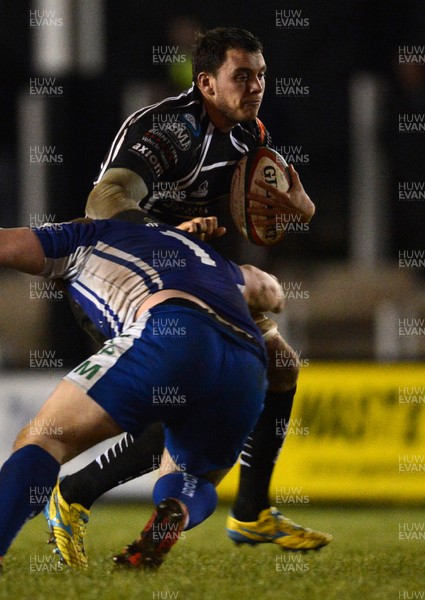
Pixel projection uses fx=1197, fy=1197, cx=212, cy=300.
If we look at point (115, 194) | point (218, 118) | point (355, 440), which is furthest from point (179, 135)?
point (355, 440)

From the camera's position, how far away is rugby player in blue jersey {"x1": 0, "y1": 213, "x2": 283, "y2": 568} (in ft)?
12.6

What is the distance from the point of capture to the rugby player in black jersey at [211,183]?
529cm

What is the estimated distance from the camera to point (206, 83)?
5.89 m

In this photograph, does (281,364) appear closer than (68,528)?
No

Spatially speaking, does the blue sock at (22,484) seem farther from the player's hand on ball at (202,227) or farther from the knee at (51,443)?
the player's hand on ball at (202,227)

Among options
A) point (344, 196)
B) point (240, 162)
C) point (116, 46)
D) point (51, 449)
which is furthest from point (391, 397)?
point (51, 449)

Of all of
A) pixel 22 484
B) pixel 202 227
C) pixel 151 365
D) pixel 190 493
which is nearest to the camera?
pixel 22 484

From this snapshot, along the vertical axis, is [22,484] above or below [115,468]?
above

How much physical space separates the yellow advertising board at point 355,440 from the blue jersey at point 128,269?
4.04 m

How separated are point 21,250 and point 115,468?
5.06 feet

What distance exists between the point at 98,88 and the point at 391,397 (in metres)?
3.20

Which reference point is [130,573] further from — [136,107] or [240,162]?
[136,107]

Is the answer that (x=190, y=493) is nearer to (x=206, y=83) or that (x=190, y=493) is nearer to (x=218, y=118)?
(x=218, y=118)

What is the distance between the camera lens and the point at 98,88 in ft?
29.8
